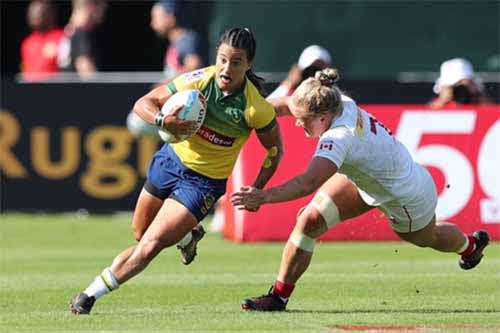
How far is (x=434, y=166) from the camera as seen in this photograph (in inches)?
635

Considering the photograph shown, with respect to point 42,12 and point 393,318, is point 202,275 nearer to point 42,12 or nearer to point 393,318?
point 393,318

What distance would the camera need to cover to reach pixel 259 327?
9.48 meters

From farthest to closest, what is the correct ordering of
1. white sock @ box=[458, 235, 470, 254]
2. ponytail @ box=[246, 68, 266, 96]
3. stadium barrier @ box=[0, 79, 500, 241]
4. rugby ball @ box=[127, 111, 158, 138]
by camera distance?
stadium barrier @ box=[0, 79, 500, 241], rugby ball @ box=[127, 111, 158, 138], white sock @ box=[458, 235, 470, 254], ponytail @ box=[246, 68, 266, 96]

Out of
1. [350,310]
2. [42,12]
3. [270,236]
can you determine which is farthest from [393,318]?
[42,12]

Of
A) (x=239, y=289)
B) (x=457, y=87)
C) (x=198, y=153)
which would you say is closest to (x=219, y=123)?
(x=198, y=153)

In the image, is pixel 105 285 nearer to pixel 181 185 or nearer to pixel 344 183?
pixel 181 185

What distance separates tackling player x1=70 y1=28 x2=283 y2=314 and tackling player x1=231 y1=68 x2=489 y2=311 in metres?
0.38

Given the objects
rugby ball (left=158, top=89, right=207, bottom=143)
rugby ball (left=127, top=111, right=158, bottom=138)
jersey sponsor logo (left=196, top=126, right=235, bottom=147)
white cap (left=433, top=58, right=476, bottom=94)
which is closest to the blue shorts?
jersey sponsor logo (left=196, top=126, right=235, bottom=147)

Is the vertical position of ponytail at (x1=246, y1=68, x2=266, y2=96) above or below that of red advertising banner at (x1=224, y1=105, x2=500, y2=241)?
above

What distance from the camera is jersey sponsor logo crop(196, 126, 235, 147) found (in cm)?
1051

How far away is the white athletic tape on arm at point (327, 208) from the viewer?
10570 mm

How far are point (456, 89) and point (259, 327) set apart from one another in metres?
8.56

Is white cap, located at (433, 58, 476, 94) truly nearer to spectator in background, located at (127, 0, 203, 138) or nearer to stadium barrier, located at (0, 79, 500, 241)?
stadium barrier, located at (0, 79, 500, 241)

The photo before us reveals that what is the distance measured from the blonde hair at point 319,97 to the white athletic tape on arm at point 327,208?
899 mm
